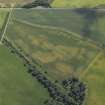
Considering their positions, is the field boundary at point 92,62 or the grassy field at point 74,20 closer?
the field boundary at point 92,62

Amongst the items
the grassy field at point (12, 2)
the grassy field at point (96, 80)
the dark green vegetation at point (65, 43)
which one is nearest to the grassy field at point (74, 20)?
the dark green vegetation at point (65, 43)

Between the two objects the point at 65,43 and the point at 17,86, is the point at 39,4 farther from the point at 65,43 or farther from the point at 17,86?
the point at 17,86

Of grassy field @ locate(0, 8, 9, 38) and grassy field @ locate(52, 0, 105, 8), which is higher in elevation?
grassy field @ locate(0, 8, 9, 38)

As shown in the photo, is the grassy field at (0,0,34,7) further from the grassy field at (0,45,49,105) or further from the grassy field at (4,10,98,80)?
the grassy field at (0,45,49,105)

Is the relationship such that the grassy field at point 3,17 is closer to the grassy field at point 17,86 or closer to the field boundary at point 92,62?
the grassy field at point 17,86

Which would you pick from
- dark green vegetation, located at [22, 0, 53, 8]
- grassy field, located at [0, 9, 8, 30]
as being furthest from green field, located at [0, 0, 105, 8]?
grassy field, located at [0, 9, 8, 30]

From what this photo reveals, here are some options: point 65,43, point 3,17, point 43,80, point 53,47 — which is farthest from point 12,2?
point 43,80

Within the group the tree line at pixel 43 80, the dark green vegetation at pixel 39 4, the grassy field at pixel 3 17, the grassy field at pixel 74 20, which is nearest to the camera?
the tree line at pixel 43 80

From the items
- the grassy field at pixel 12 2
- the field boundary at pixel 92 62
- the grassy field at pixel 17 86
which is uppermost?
the grassy field at pixel 17 86

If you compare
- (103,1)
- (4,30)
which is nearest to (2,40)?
(4,30)
